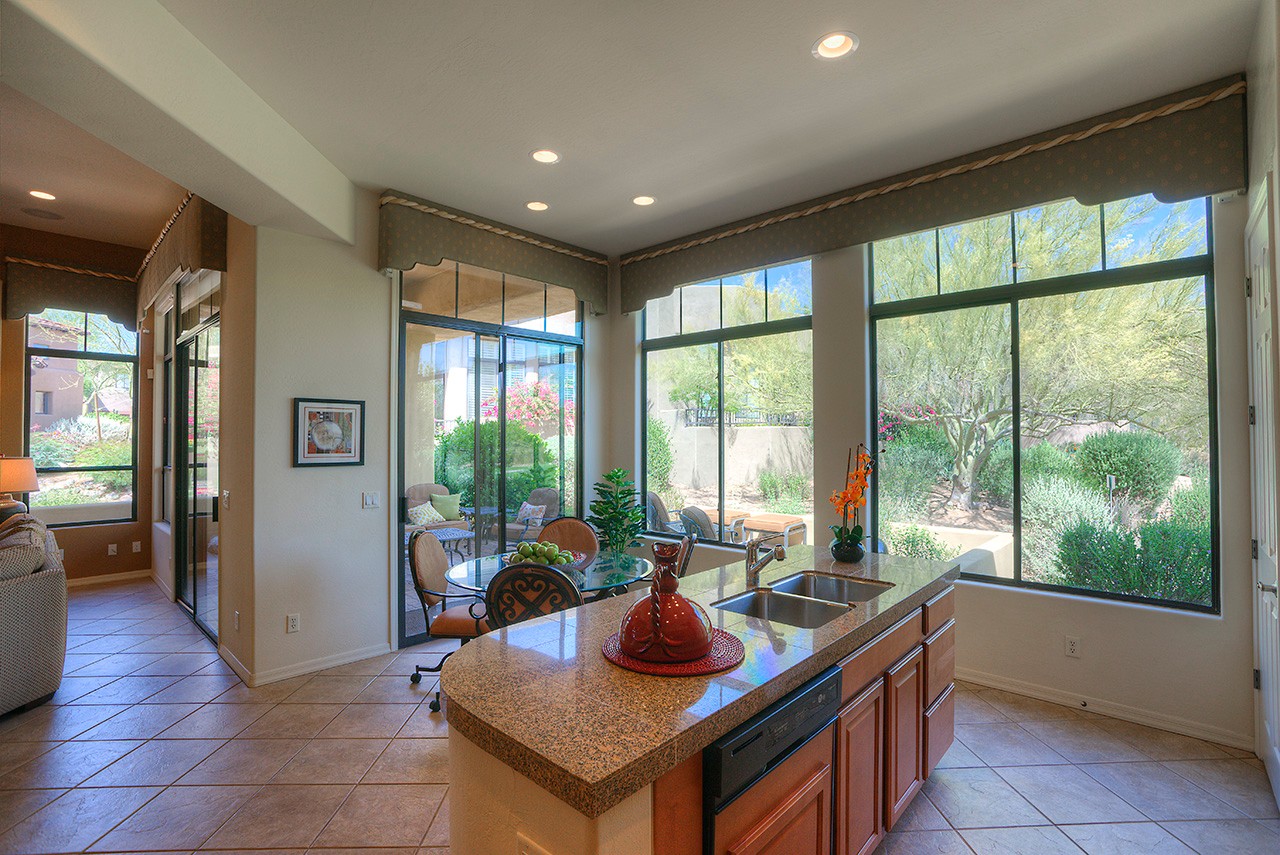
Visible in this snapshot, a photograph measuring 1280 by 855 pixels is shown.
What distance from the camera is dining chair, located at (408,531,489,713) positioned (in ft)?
10.5

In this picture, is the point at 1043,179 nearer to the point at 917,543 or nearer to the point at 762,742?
the point at 917,543

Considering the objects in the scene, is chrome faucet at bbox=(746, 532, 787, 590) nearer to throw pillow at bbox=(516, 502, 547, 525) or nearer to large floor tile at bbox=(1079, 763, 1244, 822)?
large floor tile at bbox=(1079, 763, 1244, 822)

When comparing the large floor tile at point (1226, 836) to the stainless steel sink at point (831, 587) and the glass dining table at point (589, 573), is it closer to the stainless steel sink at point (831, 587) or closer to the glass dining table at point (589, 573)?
the stainless steel sink at point (831, 587)

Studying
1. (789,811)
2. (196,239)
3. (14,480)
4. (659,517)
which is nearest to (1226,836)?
(789,811)

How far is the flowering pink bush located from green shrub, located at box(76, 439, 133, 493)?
4.28m

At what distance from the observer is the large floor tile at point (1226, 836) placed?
208 cm

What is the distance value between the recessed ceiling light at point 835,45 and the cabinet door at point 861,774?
244 cm

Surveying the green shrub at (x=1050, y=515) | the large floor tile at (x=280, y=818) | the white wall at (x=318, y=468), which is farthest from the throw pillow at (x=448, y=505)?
the green shrub at (x=1050, y=515)

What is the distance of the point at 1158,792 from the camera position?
7.93 ft

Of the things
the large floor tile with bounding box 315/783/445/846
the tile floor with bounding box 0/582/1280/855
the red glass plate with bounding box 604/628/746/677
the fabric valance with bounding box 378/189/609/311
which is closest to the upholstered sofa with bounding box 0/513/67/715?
the tile floor with bounding box 0/582/1280/855

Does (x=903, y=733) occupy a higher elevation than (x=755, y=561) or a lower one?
lower

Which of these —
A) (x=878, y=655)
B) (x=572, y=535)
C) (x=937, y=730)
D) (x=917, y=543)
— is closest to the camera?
(x=878, y=655)

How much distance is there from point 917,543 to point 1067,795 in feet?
5.25

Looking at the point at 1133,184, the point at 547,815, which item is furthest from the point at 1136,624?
the point at 547,815
